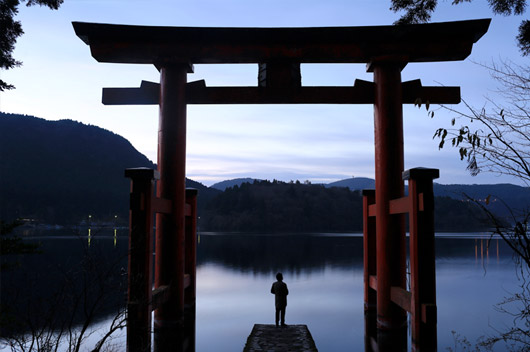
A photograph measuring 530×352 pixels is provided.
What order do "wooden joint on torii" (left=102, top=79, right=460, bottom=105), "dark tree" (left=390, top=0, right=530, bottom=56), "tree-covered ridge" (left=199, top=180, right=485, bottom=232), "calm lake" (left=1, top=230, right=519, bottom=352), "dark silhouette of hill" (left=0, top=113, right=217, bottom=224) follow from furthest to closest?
"tree-covered ridge" (left=199, top=180, right=485, bottom=232) → "dark silhouette of hill" (left=0, top=113, right=217, bottom=224) → "calm lake" (left=1, top=230, right=519, bottom=352) → "wooden joint on torii" (left=102, top=79, right=460, bottom=105) → "dark tree" (left=390, top=0, right=530, bottom=56)

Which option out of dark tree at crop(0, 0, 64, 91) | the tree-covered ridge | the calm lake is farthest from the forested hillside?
dark tree at crop(0, 0, 64, 91)

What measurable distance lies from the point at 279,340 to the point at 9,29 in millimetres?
7180

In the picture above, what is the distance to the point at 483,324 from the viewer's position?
17969 millimetres

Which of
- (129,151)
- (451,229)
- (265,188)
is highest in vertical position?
(129,151)

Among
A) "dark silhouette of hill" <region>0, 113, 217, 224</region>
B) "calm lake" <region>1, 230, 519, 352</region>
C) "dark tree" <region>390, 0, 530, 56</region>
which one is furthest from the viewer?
"dark silhouette of hill" <region>0, 113, 217, 224</region>

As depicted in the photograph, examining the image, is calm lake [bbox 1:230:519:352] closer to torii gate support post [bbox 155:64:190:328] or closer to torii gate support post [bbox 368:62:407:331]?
torii gate support post [bbox 155:64:190:328]

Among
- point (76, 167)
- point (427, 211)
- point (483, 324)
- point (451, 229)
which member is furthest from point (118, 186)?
point (427, 211)

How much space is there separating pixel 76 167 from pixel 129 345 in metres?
163

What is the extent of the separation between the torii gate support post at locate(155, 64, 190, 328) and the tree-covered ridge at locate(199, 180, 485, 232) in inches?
5184

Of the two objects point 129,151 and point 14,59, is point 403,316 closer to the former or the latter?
point 14,59

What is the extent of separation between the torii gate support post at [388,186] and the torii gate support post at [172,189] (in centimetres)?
344

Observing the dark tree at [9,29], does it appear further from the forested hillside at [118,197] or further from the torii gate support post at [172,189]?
the forested hillside at [118,197]

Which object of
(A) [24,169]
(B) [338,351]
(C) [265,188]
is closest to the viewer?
(B) [338,351]

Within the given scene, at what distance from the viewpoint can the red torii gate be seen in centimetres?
769
